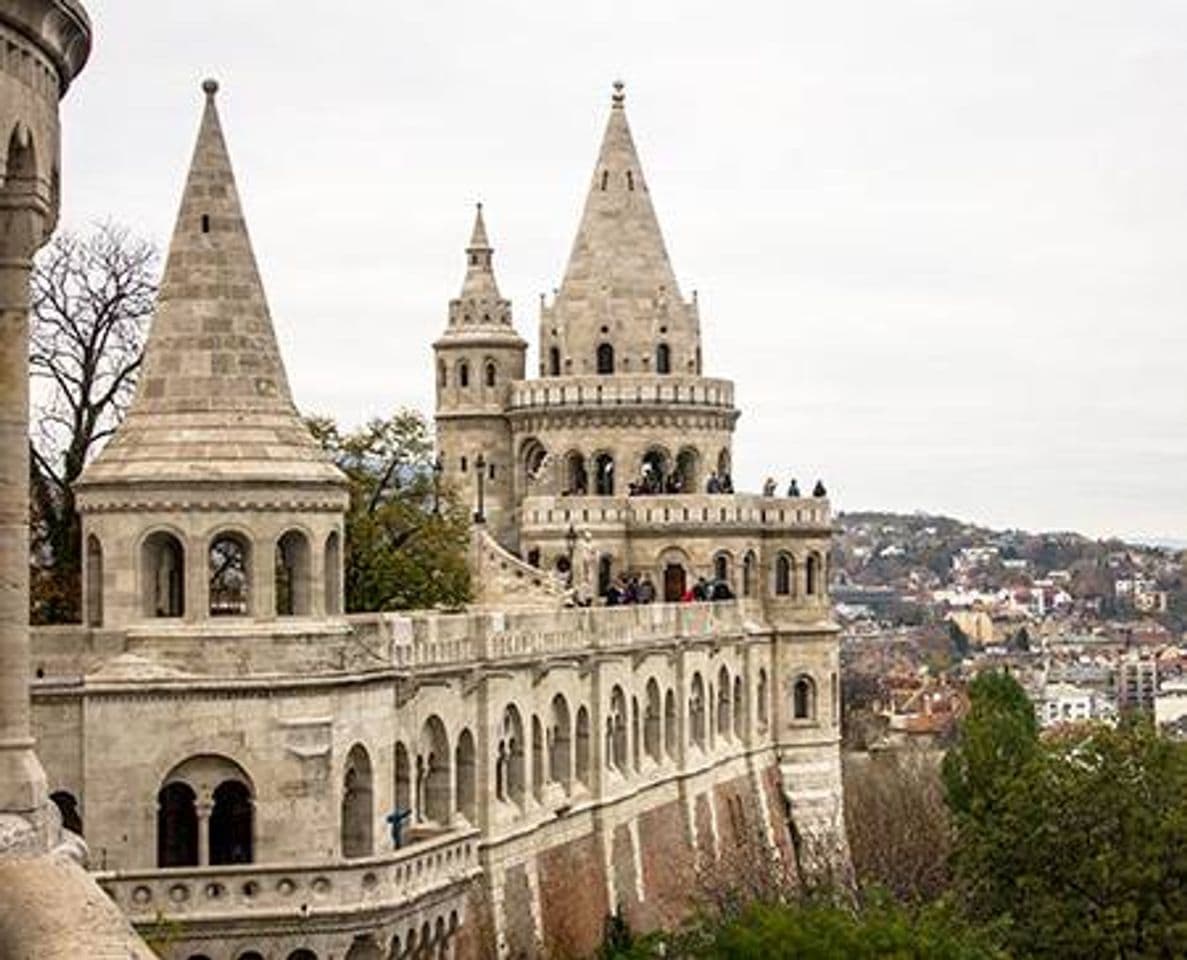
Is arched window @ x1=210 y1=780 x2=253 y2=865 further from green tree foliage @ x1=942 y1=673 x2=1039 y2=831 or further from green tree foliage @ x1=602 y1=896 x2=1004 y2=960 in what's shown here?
green tree foliage @ x1=942 y1=673 x2=1039 y2=831

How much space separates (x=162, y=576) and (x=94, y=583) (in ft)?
2.39

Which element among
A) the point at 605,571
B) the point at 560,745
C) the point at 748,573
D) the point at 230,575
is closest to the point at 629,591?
the point at 605,571

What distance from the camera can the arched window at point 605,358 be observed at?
6981 centimetres

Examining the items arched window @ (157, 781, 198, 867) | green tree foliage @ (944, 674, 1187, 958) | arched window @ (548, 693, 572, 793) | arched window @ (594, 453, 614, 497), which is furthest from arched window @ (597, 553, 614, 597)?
arched window @ (157, 781, 198, 867)

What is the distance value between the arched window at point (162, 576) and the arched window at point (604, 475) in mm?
34430

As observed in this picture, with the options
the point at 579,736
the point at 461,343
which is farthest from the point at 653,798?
the point at 461,343

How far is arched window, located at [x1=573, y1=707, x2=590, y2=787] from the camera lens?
163 feet

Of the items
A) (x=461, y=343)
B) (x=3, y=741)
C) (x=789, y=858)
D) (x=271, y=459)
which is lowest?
(x=789, y=858)

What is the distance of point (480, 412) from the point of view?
70.3m

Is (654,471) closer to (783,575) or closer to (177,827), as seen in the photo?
(783,575)

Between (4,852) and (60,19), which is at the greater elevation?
(60,19)

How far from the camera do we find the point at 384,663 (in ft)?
118

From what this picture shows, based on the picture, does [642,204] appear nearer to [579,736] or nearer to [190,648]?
[579,736]

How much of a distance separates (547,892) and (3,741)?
2950 cm
